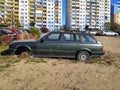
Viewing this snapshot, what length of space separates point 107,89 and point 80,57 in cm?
528

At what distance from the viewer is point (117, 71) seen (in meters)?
8.83

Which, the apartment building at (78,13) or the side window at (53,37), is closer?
the side window at (53,37)

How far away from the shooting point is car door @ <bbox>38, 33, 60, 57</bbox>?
1170cm

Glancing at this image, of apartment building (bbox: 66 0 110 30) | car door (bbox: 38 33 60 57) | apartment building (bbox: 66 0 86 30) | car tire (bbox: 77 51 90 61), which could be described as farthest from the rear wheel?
apartment building (bbox: 66 0 110 30)

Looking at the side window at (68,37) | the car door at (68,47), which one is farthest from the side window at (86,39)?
the side window at (68,37)

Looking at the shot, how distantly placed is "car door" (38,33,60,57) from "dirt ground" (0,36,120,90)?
88.2 inches

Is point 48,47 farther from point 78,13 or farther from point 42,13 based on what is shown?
point 78,13

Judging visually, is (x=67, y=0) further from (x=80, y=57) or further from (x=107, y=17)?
(x=107, y=17)

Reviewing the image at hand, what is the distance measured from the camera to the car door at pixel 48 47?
11.7m

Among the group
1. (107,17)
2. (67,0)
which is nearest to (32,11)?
(107,17)

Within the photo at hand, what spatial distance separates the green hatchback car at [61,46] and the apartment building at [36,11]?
105 m

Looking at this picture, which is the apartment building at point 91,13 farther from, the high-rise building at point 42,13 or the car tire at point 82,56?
the car tire at point 82,56

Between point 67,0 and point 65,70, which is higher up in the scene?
point 67,0

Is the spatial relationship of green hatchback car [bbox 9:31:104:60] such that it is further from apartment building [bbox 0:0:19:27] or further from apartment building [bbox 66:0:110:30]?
apartment building [bbox 66:0:110:30]
